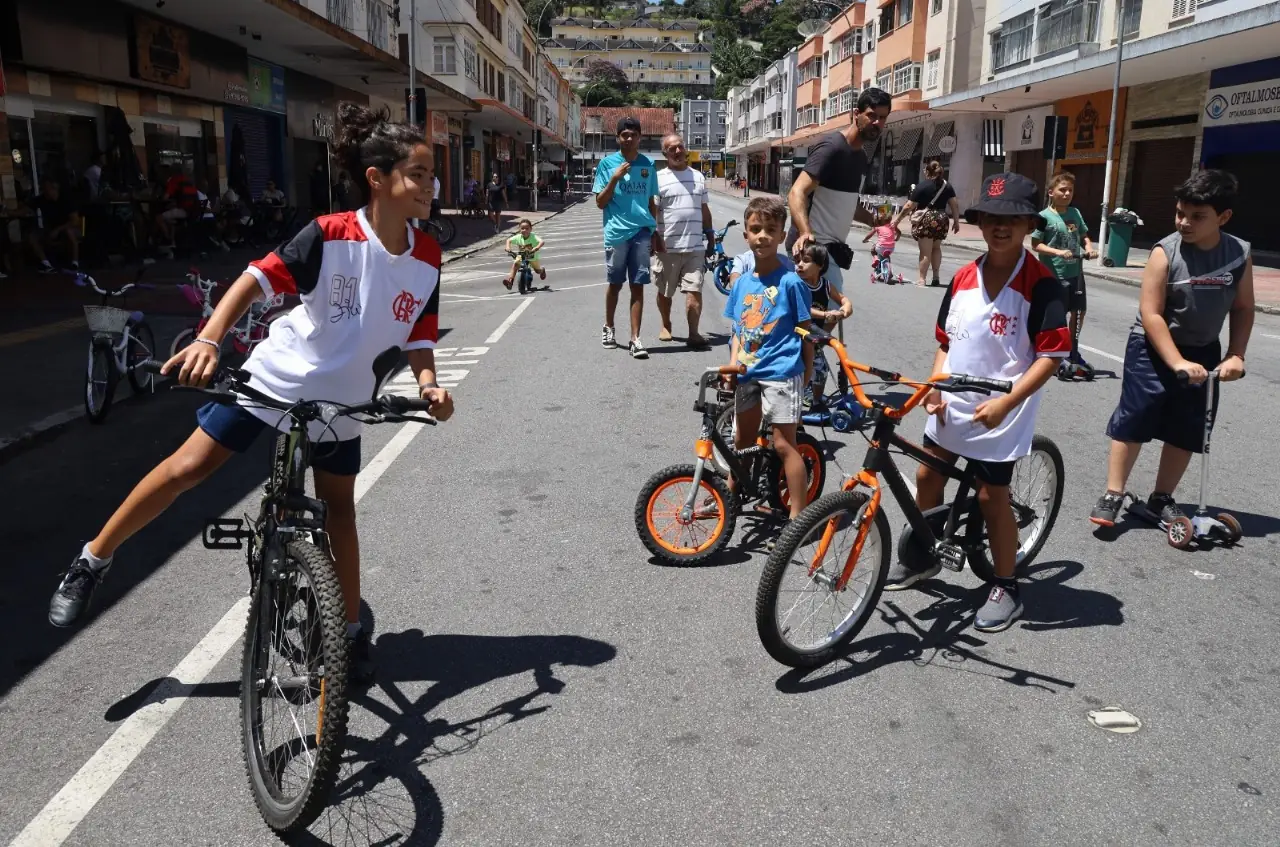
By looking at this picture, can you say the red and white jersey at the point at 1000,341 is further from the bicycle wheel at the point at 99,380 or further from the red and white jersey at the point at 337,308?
the bicycle wheel at the point at 99,380

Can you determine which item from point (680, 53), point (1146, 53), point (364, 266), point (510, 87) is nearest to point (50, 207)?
point (364, 266)

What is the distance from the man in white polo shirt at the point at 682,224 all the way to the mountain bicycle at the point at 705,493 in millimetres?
5339

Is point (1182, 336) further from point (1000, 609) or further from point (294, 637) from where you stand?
point (294, 637)

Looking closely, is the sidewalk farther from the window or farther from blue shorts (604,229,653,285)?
the window

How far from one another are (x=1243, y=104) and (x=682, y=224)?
21.3 metres

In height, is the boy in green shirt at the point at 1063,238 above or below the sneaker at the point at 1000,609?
above

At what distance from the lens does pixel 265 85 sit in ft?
83.0

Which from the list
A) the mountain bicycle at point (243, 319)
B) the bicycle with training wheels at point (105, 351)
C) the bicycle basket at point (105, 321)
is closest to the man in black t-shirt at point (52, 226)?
the mountain bicycle at point (243, 319)

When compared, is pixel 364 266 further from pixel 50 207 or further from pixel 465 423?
pixel 50 207

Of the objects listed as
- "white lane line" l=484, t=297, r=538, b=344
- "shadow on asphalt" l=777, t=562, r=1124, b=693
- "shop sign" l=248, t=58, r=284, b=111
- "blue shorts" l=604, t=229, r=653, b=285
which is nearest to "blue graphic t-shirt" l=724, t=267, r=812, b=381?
"shadow on asphalt" l=777, t=562, r=1124, b=693

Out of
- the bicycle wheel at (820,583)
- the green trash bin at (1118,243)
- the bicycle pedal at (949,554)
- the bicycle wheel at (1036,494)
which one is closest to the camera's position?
the bicycle wheel at (820,583)

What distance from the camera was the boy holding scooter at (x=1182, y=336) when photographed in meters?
4.94

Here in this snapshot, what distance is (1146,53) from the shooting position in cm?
2420

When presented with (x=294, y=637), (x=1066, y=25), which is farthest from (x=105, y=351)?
(x=1066, y=25)
